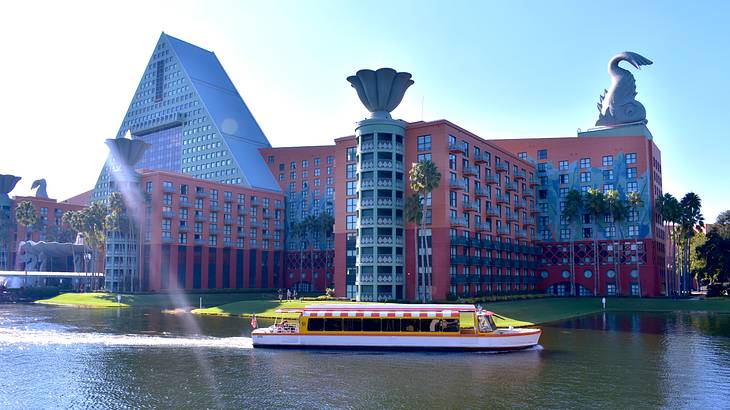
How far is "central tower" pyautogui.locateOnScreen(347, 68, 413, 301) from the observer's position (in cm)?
10369

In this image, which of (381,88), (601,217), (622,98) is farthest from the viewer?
(622,98)

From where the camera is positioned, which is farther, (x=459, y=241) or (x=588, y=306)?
(x=588, y=306)

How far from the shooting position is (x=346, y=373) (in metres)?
42.5

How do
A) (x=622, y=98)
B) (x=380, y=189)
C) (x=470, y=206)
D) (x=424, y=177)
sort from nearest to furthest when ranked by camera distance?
(x=424, y=177) → (x=380, y=189) → (x=470, y=206) → (x=622, y=98)

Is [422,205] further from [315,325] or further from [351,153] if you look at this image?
[315,325]

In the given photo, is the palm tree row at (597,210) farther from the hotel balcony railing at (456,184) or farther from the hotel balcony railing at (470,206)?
the hotel balcony railing at (456,184)

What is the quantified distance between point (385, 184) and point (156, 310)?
146 feet

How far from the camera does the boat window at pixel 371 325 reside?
179ft

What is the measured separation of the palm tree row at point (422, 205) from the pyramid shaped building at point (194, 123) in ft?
230

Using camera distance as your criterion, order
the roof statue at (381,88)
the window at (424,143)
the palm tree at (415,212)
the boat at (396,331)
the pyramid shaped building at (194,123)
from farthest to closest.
Result: 1. the pyramid shaped building at (194,123)
2. the roof statue at (381,88)
3. the window at (424,143)
4. the palm tree at (415,212)
5. the boat at (396,331)

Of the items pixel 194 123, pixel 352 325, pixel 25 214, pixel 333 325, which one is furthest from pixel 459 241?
pixel 25 214

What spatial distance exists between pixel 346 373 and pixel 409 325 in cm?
1249

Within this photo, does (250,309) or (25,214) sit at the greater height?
(25,214)

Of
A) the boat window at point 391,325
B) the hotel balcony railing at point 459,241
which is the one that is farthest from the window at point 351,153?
Answer: the boat window at point 391,325
